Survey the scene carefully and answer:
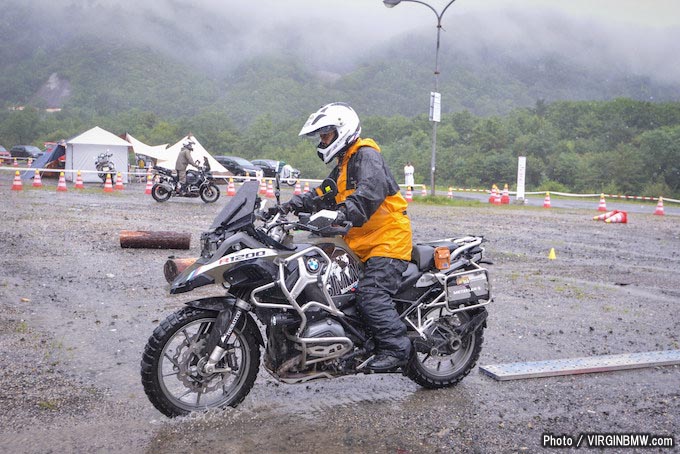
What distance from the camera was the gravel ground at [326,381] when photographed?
440 centimetres

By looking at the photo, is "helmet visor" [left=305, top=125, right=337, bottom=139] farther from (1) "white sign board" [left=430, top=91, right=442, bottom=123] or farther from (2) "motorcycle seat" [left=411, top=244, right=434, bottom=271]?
(1) "white sign board" [left=430, top=91, right=442, bottom=123]

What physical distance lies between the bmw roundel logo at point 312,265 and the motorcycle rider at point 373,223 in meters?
0.37

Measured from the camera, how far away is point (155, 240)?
11383 mm

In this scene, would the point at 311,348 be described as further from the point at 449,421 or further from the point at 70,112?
the point at 70,112

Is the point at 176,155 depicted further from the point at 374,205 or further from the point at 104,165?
the point at 374,205

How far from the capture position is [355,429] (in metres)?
4.60

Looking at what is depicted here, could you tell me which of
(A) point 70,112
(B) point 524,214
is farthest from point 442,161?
(A) point 70,112

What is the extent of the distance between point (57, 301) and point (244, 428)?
4.17 meters

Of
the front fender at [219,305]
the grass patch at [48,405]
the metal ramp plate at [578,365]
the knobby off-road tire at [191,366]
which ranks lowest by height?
the grass patch at [48,405]

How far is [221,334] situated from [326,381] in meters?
1.35

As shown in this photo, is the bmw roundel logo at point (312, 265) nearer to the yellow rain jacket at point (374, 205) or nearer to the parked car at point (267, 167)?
the yellow rain jacket at point (374, 205)

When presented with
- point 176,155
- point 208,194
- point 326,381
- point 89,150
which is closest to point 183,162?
point 208,194

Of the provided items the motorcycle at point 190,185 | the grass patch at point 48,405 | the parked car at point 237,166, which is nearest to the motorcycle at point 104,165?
the motorcycle at point 190,185

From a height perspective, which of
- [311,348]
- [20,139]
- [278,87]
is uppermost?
[278,87]
